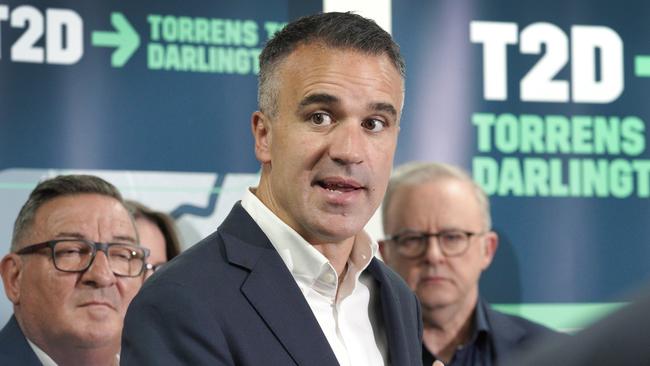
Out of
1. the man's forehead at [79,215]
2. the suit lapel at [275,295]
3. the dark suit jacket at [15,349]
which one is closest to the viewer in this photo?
the suit lapel at [275,295]

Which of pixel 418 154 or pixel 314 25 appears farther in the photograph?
pixel 418 154

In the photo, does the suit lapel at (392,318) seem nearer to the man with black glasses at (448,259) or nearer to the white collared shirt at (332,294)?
the white collared shirt at (332,294)

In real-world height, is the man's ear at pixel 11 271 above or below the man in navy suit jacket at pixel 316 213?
below

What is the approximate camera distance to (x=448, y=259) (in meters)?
4.02

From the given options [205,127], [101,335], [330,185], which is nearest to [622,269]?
[205,127]

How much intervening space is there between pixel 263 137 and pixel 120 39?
6.99 ft

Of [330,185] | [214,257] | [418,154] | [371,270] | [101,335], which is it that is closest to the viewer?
[214,257]

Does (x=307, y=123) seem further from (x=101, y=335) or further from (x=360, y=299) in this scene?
(x=101, y=335)

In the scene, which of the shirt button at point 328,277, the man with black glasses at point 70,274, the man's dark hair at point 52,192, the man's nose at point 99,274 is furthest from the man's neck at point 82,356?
the shirt button at point 328,277

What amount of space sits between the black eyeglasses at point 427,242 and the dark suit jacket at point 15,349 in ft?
5.08

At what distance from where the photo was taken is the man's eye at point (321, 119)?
6.97ft

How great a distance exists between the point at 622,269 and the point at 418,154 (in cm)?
113

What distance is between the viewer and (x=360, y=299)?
223cm

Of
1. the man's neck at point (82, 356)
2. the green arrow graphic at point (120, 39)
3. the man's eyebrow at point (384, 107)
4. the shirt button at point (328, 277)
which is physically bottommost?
the man's neck at point (82, 356)
